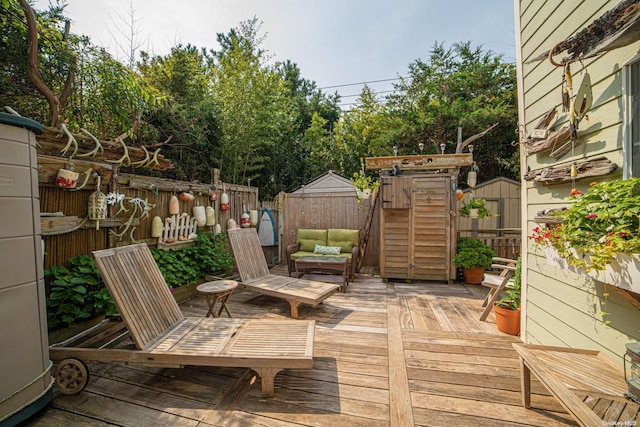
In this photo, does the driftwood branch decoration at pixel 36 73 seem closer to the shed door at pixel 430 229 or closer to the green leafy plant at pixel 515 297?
the shed door at pixel 430 229

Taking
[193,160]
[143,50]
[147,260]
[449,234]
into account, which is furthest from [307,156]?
[147,260]

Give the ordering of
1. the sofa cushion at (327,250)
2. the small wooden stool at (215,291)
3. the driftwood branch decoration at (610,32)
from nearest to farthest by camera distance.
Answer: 1. the driftwood branch decoration at (610,32)
2. the small wooden stool at (215,291)
3. the sofa cushion at (327,250)

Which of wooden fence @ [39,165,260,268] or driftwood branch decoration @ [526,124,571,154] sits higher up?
driftwood branch decoration @ [526,124,571,154]

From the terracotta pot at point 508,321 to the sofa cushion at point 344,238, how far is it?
3247 mm

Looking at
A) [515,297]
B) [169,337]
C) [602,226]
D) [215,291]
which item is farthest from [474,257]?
[169,337]

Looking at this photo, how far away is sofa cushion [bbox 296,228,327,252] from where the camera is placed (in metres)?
6.30

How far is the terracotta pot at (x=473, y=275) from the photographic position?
16.8 ft

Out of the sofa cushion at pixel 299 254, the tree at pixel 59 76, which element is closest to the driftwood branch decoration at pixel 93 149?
the tree at pixel 59 76

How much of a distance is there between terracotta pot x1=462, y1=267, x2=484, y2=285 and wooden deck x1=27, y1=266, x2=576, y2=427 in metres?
2.06

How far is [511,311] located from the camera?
3.03m

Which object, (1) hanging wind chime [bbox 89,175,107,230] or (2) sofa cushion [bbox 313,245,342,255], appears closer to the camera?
(1) hanging wind chime [bbox 89,175,107,230]

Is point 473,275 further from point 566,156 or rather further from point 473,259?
point 566,156

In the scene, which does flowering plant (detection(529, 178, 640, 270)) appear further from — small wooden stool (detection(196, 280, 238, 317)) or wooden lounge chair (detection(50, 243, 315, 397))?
small wooden stool (detection(196, 280, 238, 317))

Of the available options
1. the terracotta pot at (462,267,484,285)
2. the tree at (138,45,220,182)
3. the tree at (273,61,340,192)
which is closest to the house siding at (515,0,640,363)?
the terracotta pot at (462,267,484,285)
